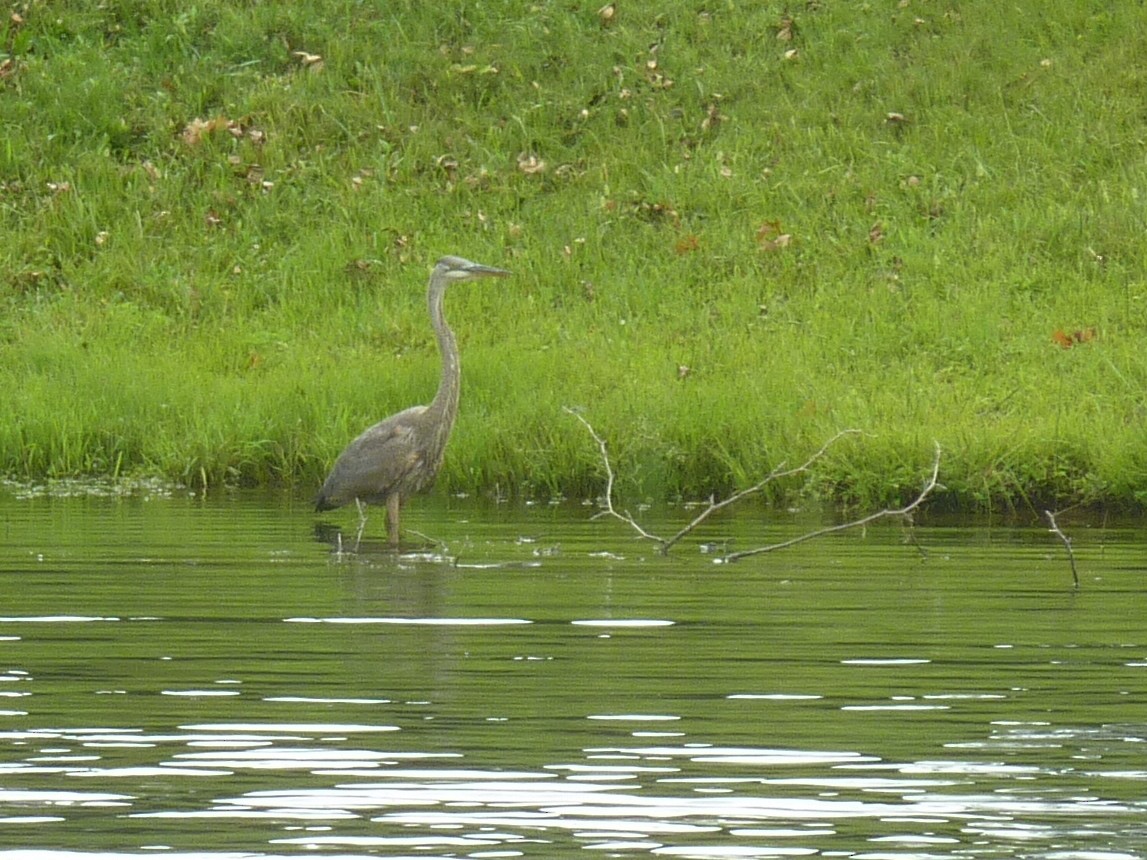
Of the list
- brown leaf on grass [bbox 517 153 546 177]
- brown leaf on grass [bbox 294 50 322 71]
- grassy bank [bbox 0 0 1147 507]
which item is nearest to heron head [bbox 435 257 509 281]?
grassy bank [bbox 0 0 1147 507]

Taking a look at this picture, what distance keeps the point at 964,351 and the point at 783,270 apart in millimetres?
2709

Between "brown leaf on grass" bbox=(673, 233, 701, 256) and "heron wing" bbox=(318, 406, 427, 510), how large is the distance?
704 cm

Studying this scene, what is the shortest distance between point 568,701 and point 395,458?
19.0 ft

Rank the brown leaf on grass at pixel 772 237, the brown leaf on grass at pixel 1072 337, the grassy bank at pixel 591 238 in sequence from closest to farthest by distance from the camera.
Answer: the grassy bank at pixel 591 238
the brown leaf on grass at pixel 1072 337
the brown leaf on grass at pixel 772 237

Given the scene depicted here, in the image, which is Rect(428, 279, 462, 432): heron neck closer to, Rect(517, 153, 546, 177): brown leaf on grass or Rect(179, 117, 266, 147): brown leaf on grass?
Rect(517, 153, 546, 177): brown leaf on grass

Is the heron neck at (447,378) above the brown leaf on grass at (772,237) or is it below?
below

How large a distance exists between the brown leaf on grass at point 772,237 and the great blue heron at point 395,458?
22.0 ft

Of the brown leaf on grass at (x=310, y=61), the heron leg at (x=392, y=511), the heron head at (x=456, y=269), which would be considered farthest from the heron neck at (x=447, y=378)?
the brown leaf on grass at (x=310, y=61)

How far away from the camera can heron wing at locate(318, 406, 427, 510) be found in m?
11.8

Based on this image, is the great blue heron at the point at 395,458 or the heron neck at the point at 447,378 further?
the heron neck at the point at 447,378

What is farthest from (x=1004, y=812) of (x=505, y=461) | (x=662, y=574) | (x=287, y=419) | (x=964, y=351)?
(x=964, y=351)

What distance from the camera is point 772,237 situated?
18.9 metres

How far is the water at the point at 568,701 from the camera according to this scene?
15.0ft

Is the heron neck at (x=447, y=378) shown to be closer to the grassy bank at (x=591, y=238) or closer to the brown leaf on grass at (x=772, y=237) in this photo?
the grassy bank at (x=591, y=238)
